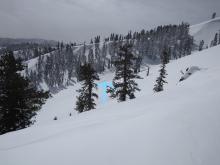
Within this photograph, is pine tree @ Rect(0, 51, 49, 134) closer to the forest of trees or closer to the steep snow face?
the forest of trees

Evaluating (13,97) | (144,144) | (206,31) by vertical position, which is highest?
(206,31)

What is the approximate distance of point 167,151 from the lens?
3.99 meters

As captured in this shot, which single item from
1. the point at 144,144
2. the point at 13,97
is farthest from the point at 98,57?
the point at 144,144

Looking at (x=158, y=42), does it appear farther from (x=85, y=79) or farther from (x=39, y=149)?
(x=39, y=149)

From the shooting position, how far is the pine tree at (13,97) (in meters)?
15.5

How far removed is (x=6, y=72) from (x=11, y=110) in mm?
3942

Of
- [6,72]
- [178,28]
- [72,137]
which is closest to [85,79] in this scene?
[6,72]

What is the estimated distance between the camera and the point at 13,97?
51.9 ft

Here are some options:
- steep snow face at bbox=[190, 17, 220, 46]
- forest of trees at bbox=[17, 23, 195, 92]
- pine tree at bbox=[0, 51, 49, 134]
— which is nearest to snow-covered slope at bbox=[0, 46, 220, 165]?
pine tree at bbox=[0, 51, 49, 134]

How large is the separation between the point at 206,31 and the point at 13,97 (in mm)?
218642

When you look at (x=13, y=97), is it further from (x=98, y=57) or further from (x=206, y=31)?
(x=206, y=31)

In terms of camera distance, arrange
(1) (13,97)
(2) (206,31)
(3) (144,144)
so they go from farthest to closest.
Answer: (2) (206,31), (1) (13,97), (3) (144,144)

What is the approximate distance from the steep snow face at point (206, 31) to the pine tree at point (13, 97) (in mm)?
192015

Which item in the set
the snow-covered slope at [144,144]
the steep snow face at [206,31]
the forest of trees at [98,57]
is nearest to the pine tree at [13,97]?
the snow-covered slope at [144,144]
